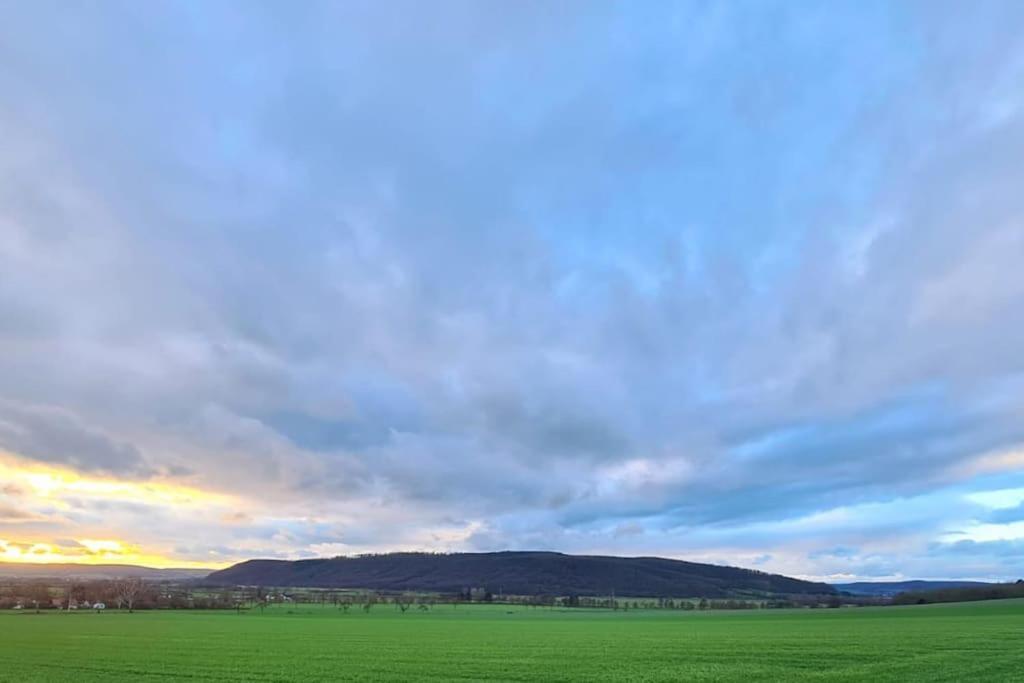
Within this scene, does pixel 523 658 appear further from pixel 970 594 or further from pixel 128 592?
pixel 128 592

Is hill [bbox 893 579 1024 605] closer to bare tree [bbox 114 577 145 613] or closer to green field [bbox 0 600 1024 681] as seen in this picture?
green field [bbox 0 600 1024 681]

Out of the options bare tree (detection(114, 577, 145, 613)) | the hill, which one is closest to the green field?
the hill

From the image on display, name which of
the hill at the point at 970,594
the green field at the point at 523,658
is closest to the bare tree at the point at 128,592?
the green field at the point at 523,658

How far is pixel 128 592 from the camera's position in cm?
16400

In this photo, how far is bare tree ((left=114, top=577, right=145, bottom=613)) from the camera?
527 ft

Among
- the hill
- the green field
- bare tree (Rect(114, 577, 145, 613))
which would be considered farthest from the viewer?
bare tree (Rect(114, 577, 145, 613))

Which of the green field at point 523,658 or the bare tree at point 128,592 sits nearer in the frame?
the green field at point 523,658

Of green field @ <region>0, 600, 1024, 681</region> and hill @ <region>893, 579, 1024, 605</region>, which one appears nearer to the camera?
green field @ <region>0, 600, 1024, 681</region>

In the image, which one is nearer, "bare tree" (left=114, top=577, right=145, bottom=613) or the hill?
the hill

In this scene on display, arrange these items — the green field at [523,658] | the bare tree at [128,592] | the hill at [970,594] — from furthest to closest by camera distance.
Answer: the bare tree at [128,592]
the hill at [970,594]
the green field at [523,658]

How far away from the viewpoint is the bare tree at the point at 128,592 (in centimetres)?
16062

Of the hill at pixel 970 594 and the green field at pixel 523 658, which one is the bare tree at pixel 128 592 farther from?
the hill at pixel 970 594

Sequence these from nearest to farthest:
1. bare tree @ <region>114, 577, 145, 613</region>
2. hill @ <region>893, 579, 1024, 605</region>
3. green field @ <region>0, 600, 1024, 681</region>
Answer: green field @ <region>0, 600, 1024, 681</region> → hill @ <region>893, 579, 1024, 605</region> → bare tree @ <region>114, 577, 145, 613</region>

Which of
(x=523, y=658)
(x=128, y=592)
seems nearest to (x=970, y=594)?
(x=523, y=658)
